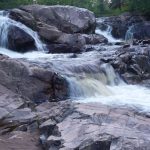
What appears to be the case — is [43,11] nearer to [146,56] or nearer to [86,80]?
[146,56]

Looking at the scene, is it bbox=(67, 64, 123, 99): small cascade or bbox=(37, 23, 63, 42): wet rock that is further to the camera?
bbox=(37, 23, 63, 42): wet rock

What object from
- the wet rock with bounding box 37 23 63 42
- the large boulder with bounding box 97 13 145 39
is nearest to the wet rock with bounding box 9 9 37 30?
the wet rock with bounding box 37 23 63 42

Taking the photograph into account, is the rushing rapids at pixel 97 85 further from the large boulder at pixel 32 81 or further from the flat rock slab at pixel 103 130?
the flat rock slab at pixel 103 130

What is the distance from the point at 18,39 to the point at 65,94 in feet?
28.0

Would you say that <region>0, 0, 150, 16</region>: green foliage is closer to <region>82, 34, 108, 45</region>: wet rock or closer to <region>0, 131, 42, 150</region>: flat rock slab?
<region>82, 34, 108, 45</region>: wet rock

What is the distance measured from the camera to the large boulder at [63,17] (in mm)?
25417

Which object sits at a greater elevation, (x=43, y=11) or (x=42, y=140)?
(x=43, y=11)

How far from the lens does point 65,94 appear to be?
13.0 m

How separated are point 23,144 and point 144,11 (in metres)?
28.1

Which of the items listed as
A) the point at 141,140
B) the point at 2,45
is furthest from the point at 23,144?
the point at 2,45

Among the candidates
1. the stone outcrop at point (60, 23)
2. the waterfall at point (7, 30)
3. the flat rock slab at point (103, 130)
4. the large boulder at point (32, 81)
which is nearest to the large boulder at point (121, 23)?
the stone outcrop at point (60, 23)

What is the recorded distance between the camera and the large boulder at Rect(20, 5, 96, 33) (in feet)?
83.4

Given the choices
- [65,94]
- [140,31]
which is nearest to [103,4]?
[140,31]

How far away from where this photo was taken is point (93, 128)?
317 inches
